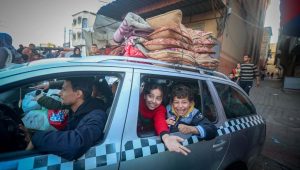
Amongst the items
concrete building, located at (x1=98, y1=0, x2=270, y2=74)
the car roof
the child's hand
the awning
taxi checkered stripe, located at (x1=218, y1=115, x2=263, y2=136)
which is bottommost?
taxi checkered stripe, located at (x1=218, y1=115, x2=263, y2=136)

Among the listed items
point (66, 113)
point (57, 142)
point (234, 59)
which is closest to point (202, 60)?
point (66, 113)

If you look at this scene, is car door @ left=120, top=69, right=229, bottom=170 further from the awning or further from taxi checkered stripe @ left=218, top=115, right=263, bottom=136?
the awning

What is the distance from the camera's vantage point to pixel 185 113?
2215mm

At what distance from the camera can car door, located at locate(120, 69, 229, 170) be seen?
1494 mm

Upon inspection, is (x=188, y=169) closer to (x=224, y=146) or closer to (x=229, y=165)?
(x=224, y=146)

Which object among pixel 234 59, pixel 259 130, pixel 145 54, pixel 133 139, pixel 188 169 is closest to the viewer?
pixel 133 139

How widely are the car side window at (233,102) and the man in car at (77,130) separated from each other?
147cm

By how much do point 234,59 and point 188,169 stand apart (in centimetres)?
1150

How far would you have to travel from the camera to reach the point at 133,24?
2.65 metres

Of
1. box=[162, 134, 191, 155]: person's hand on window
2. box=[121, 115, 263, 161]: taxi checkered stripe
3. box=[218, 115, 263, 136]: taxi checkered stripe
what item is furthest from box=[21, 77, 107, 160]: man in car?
box=[218, 115, 263, 136]: taxi checkered stripe

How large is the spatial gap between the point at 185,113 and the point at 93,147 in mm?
1145

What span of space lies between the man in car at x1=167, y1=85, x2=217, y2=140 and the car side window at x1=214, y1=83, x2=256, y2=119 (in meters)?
0.41

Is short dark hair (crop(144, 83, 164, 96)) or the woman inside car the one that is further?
short dark hair (crop(144, 83, 164, 96))


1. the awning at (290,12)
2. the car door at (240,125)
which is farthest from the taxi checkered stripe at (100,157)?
the awning at (290,12)
